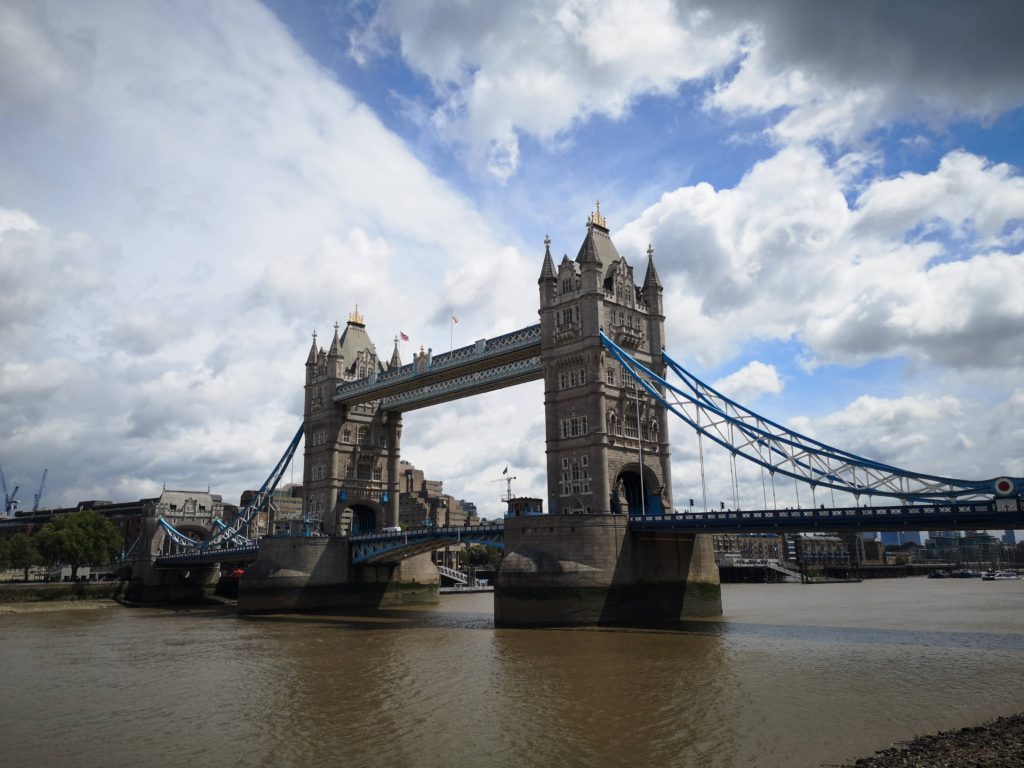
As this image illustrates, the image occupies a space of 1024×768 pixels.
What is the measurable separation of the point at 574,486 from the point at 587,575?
8624 mm

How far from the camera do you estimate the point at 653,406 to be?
178 feet

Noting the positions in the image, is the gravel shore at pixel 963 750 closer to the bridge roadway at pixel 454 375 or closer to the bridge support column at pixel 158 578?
the bridge roadway at pixel 454 375

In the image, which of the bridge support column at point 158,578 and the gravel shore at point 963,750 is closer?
the gravel shore at point 963,750

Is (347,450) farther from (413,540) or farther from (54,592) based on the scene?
(54,592)

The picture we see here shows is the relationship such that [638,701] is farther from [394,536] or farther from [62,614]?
[62,614]

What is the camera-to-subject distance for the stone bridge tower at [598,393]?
51.2 meters

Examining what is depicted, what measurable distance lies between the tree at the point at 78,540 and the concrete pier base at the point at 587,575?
62838 mm

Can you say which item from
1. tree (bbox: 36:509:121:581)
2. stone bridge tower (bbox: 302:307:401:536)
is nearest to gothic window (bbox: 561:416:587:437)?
stone bridge tower (bbox: 302:307:401:536)

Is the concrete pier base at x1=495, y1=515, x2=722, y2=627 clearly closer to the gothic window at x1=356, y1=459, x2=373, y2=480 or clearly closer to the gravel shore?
the gravel shore

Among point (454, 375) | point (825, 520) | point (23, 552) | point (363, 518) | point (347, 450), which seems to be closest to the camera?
point (825, 520)

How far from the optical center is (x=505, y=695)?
82.1ft

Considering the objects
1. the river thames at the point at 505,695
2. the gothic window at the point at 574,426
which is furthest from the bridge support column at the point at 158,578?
the gothic window at the point at 574,426

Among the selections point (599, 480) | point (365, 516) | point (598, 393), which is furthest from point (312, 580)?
point (598, 393)

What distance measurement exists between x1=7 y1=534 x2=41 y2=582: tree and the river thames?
174ft
